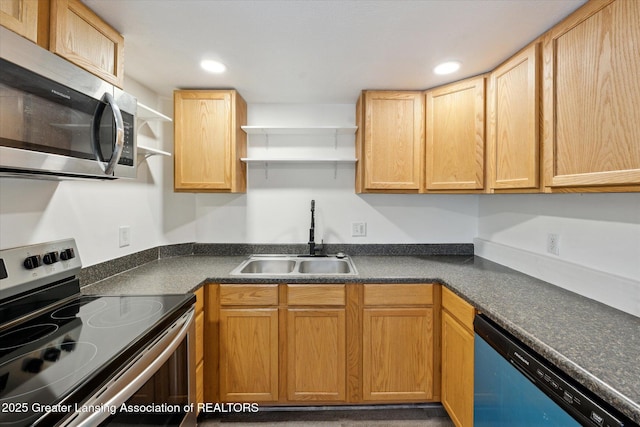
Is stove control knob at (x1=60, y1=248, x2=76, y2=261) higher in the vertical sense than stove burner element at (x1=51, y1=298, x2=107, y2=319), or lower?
higher

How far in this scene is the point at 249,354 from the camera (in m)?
1.77

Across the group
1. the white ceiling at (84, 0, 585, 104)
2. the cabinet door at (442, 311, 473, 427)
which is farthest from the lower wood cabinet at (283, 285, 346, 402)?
the white ceiling at (84, 0, 585, 104)

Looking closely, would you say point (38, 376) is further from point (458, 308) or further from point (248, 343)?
point (458, 308)

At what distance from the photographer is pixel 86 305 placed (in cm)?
126

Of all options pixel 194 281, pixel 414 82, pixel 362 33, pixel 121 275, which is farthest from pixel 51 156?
pixel 414 82

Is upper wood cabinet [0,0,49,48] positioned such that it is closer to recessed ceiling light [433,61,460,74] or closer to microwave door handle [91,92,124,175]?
microwave door handle [91,92,124,175]

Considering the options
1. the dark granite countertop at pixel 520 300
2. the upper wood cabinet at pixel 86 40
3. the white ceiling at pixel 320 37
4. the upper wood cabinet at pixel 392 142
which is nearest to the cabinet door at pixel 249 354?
the dark granite countertop at pixel 520 300

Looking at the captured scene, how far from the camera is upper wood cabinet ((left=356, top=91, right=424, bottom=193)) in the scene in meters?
2.07

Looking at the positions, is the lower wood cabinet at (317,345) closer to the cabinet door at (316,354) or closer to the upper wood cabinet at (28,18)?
the cabinet door at (316,354)

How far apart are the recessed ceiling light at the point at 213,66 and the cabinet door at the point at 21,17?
0.80m

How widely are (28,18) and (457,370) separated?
7.60 ft

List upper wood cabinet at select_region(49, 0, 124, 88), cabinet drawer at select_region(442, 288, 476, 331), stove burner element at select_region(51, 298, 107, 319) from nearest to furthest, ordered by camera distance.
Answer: upper wood cabinet at select_region(49, 0, 124, 88)
stove burner element at select_region(51, 298, 107, 319)
cabinet drawer at select_region(442, 288, 476, 331)

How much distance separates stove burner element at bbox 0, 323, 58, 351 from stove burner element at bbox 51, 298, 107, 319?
0.08m

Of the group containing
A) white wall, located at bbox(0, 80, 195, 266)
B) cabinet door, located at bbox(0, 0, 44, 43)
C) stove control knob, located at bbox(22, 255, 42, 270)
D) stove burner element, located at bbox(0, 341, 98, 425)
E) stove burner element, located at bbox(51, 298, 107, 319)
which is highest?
cabinet door, located at bbox(0, 0, 44, 43)
